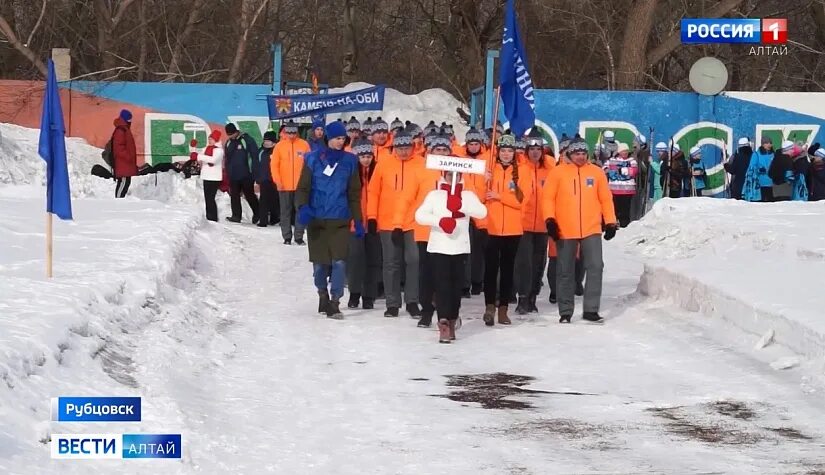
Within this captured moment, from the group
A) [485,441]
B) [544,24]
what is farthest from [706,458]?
[544,24]

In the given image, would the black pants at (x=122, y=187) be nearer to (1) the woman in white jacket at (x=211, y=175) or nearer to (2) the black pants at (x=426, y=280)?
(1) the woman in white jacket at (x=211, y=175)

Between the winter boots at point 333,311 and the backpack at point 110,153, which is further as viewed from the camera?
the backpack at point 110,153

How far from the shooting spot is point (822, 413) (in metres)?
9.49

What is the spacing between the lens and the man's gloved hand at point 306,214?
558 inches

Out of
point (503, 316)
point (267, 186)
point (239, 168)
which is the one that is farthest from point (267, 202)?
point (503, 316)

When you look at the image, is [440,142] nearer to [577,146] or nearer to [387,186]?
[577,146]

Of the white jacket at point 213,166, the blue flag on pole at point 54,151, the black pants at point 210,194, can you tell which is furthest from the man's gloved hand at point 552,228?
the black pants at point 210,194

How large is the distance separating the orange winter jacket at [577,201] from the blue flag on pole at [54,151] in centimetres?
432

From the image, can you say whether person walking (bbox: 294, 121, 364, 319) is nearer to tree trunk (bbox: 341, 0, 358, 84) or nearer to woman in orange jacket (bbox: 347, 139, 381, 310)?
woman in orange jacket (bbox: 347, 139, 381, 310)

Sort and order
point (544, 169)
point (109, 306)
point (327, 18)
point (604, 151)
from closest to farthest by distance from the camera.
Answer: point (109, 306)
point (544, 169)
point (604, 151)
point (327, 18)

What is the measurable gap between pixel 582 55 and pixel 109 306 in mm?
31831

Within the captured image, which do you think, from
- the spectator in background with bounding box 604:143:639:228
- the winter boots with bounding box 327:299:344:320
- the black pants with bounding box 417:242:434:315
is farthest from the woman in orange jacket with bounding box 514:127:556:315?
the spectator in background with bounding box 604:143:639:228

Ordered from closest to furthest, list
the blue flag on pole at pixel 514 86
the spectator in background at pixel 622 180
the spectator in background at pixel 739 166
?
the blue flag on pole at pixel 514 86
the spectator in background at pixel 622 180
the spectator in background at pixel 739 166

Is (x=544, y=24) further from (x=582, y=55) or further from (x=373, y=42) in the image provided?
(x=373, y=42)
